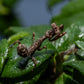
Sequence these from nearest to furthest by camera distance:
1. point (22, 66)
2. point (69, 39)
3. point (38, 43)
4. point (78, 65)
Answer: point (78, 65), point (22, 66), point (38, 43), point (69, 39)

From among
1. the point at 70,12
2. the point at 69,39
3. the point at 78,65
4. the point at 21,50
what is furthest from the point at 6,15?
the point at 78,65

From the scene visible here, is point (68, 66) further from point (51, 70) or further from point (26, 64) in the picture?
point (26, 64)

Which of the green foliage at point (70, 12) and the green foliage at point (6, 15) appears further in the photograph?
the green foliage at point (6, 15)

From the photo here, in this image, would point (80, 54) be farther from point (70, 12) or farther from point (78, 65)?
point (70, 12)

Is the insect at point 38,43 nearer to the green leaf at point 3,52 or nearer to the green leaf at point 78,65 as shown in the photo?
the green leaf at point 3,52

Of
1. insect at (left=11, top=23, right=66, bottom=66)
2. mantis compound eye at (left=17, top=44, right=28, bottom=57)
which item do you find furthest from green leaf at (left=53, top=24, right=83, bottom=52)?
mantis compound eye at (left=17, top=44, right=28, bottom=57)

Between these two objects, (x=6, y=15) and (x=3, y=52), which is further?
(x=6, y=15)

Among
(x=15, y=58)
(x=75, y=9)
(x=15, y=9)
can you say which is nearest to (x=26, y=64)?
(x=15, y=58)

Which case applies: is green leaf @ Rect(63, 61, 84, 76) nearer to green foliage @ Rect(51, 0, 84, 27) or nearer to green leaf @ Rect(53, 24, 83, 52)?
green leaf @ Rect(53, 24, 83, 52)

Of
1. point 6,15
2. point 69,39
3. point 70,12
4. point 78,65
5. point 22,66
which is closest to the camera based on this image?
point 78,65

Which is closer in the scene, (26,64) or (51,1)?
(26,64)

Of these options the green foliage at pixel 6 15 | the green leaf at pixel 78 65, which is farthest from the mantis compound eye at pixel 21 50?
the green foliage at pixel 6 15
